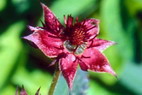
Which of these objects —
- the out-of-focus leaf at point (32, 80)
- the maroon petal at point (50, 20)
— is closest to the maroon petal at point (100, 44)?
the maroon petal at point (50, 20)

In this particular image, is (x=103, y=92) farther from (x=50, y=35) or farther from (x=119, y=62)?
(x=50, y=35)

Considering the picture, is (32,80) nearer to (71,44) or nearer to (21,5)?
(21,5)

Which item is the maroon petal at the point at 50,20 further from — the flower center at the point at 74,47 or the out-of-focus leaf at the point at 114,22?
the out-of-focus leaf at the point at 114,22

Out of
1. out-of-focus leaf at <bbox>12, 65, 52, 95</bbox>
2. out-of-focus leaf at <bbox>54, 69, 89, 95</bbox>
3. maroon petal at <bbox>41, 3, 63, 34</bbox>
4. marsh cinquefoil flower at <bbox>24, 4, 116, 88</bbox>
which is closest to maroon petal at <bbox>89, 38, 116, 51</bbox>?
marsh cinquefoil flower at <bbox>24, 4, 116, 88</bbox>

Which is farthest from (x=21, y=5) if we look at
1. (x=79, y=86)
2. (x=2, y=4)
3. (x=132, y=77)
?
(x=79, y=86)

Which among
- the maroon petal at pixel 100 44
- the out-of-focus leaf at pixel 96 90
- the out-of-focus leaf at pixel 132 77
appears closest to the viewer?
the maroon petal at pixel 100 44

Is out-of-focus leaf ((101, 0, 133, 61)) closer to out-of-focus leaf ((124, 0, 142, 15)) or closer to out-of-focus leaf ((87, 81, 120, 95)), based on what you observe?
out-of-focus leaf ((124, 0, 142, 15))
